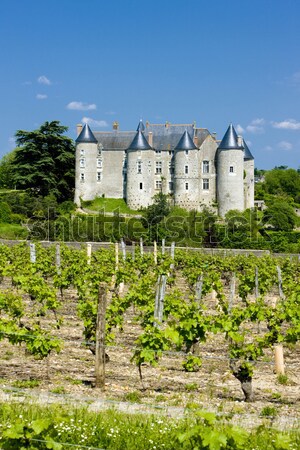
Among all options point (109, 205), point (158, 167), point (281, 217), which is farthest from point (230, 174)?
point (109, 205)

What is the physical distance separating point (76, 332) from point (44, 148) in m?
43.6

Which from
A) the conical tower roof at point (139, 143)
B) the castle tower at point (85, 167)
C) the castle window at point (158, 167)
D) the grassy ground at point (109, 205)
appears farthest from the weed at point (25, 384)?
the castle window at point (158, 167)

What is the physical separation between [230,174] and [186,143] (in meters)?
4.60

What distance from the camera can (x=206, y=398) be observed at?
901 centimetres

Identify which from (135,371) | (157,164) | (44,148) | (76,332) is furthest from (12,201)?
(135,371)

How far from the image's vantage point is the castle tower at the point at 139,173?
56625 millimetres

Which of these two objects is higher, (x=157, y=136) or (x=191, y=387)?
(x=157, y=136)

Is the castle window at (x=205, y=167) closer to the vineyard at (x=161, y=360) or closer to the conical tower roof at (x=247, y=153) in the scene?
the conical tower roof at (x=247, y=153)

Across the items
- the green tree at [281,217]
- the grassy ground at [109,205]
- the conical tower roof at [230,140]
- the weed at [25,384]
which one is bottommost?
the weed at [25,384]

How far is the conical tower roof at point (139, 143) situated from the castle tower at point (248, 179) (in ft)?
28.1

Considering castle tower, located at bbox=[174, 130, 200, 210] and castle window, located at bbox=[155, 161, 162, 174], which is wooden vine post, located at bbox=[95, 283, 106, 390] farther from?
castle window, located at bbox=[155, 161, 162, 174]

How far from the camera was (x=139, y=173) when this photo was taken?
5694 cm

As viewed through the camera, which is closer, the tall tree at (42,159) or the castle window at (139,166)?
the tall tree at (42,159)

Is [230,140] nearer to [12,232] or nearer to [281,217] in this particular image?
[281,217]
